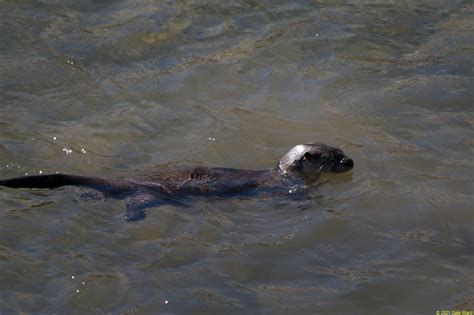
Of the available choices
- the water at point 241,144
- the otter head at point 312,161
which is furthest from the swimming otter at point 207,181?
the water at point 241,144

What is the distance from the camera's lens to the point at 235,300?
590 cm

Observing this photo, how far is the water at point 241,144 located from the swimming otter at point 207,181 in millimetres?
129

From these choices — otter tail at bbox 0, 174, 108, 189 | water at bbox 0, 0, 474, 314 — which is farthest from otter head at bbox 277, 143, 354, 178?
otter tail at bbox 0, 174, 108, 189

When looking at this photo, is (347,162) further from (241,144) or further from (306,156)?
(241,144)

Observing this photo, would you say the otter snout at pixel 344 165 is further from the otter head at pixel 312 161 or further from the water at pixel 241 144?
the water at pixel 241 144

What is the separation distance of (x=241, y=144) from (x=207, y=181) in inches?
41.9

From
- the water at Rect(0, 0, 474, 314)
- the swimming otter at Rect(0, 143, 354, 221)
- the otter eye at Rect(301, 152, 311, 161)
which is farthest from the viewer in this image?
Answer: the otter eye at Rect(301, 152, 311, 161)

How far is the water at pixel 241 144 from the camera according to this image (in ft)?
19.9

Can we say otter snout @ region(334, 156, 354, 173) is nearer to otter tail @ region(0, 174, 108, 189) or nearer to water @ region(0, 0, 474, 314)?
water @ region(0, 0, 474, 314)

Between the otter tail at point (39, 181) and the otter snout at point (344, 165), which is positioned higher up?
the otter tail at point (39, 181)

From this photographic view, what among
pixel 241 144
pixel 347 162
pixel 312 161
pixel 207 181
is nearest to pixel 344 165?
pixel 347 162

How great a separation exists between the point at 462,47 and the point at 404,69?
87 centimetres

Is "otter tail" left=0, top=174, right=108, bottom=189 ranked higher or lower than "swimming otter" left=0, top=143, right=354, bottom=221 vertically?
higher

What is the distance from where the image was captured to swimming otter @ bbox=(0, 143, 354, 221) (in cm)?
676
